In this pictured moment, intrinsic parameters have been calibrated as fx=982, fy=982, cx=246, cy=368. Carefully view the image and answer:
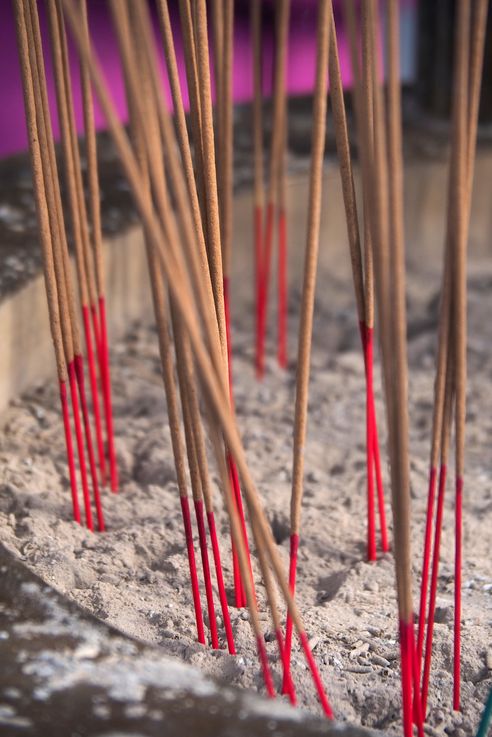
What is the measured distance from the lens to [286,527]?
115 cm

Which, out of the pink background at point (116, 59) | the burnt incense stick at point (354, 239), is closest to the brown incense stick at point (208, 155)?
the burnt incense stick at point (354, 239)

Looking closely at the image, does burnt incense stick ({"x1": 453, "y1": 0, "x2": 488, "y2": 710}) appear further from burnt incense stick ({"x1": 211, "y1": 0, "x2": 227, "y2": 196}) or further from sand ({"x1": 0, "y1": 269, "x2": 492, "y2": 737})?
burnt incense stick ({"x1": 211, "y1": 0, "x2": 227, "y2": 196})

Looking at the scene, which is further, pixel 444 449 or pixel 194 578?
pixel 194 578

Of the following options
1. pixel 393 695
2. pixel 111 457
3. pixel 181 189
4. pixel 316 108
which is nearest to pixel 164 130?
pixel 181 189

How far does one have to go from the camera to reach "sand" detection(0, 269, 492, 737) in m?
0.86

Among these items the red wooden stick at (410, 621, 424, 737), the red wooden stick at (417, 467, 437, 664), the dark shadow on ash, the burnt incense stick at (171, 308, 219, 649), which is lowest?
the dark shadow on ash

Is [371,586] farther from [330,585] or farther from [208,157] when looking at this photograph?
[208,157]

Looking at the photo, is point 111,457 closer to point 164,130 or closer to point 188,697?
point 188,697

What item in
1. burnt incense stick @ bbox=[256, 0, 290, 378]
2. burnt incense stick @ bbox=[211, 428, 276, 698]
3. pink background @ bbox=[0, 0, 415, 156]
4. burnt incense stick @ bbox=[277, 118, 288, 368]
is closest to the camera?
burnt incense stick @ bbox=[211, 428, 276, 698]

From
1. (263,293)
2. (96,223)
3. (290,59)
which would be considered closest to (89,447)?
(96,223)

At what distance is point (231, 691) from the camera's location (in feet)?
2.20

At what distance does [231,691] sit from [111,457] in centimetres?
55

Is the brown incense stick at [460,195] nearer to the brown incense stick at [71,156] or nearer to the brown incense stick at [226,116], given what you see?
the brown incense stick at [226,116]

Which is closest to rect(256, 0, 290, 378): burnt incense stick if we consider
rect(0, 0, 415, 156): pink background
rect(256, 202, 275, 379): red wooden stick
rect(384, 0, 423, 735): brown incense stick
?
rect(256, 202, 275, 379): red wooden stick
